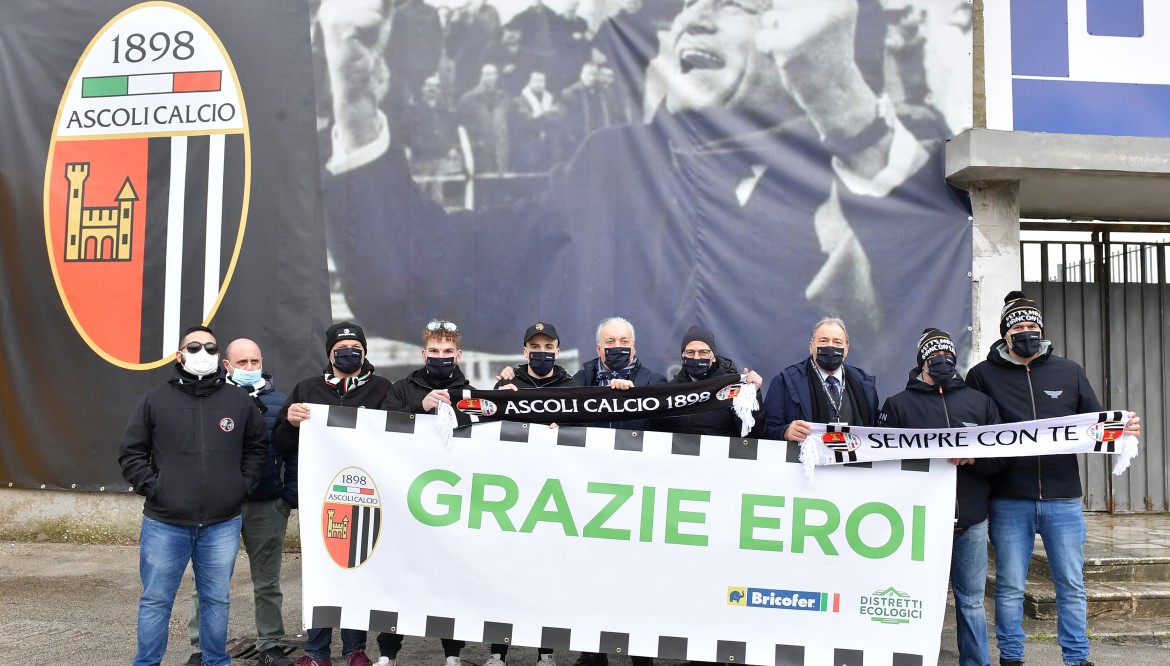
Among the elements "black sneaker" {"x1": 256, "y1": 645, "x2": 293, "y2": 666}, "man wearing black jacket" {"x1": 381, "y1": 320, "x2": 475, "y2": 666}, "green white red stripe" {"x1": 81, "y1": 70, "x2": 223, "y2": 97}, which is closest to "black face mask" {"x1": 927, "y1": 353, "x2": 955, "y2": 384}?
"man wearing black jacket" {"x1": 381, "y1": 320, "x2": 475, "y2": 666}

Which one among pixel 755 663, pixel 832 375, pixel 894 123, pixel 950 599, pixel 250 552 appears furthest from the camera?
pixel 894 123

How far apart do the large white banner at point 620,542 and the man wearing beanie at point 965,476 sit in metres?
0.20

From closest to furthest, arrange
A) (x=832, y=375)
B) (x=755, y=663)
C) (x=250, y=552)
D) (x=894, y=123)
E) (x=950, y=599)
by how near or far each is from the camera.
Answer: (x=755, y=663) → (x=832, y=375) → (x=250, y=552) → (x=950, y=599) → (x=894, y=123)

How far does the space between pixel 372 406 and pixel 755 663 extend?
7.67 feet

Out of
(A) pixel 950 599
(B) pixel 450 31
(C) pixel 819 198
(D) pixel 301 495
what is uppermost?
(B) pixel 450 31

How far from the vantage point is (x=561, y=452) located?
426cm

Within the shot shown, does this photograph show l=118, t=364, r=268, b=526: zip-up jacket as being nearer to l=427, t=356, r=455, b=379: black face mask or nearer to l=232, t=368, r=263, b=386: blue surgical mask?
l=232, t=368, r=263, b=386: blue surgical mask

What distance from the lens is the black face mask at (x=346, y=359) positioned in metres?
4.47

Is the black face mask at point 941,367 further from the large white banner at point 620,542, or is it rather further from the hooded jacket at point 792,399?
the large white banner at point 620,542

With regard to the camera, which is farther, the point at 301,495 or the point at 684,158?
the point at 684,158

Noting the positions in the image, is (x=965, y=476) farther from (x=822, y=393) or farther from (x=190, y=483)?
(x=190, y=483)

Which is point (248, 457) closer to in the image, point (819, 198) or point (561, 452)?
point (561, 452)

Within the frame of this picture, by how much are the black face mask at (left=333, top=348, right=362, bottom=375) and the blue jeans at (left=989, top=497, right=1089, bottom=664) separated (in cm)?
340

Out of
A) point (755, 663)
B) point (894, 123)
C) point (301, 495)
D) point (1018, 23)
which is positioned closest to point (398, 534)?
point (301, 495)
